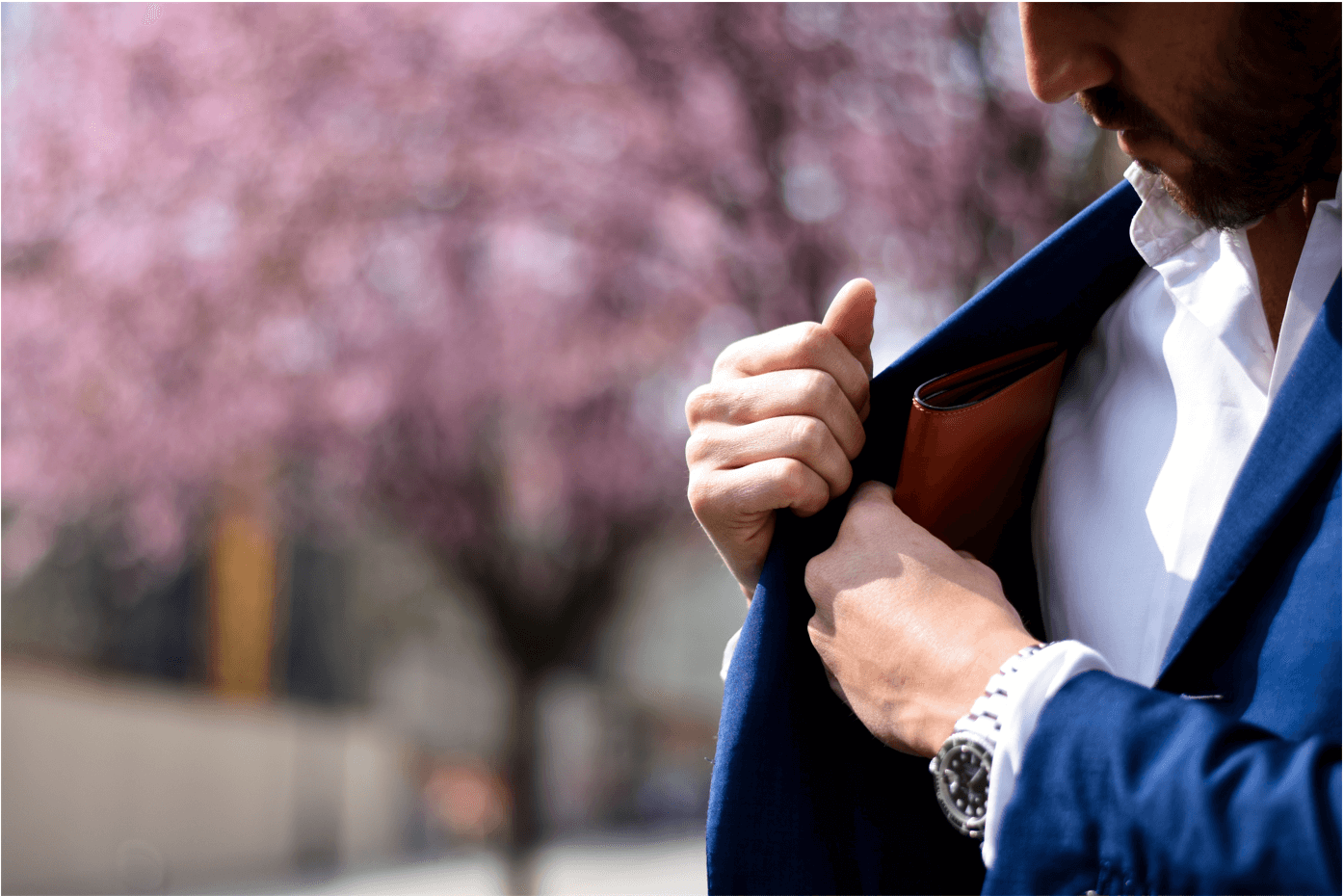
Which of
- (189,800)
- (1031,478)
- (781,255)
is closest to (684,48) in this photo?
(781,255)

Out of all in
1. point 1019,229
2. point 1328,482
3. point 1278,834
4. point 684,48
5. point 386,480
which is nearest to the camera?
point 1278,834

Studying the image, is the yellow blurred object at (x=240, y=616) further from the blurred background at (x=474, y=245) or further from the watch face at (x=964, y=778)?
the watch face at (x=964, y=778)

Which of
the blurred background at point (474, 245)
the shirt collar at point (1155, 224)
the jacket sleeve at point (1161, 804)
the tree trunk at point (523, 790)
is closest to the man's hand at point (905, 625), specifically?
the jacket sleeve at point (1161, 804)

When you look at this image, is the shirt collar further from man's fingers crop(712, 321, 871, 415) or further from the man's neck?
man's fingers crop(712, 321, 871, 415)

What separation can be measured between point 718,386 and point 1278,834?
662mm

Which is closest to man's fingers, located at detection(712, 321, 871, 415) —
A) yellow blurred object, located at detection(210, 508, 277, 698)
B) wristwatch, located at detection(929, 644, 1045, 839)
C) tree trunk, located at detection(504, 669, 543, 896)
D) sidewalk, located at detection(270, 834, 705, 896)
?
wristwatch, located at detection(929, 644, 1045, 839)

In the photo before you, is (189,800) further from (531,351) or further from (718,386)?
(718,386)

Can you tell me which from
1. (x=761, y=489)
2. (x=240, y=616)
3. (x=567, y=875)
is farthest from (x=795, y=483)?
(x=240, y=616)

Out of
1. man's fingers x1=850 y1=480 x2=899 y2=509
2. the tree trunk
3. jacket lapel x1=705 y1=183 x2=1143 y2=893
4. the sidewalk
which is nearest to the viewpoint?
jacket lapel x1=705 y1=183 x2=1143 y2=893

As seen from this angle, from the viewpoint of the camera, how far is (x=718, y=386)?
1.18m

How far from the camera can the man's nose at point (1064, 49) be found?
91 centimetres

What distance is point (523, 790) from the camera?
757 cm

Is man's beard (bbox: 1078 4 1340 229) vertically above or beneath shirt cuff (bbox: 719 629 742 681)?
above

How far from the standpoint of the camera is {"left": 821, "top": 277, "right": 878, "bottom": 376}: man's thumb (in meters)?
1.15
